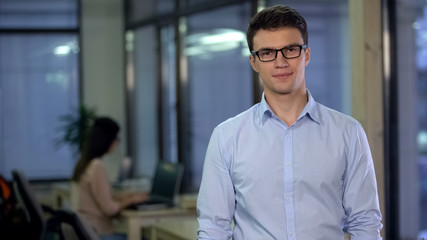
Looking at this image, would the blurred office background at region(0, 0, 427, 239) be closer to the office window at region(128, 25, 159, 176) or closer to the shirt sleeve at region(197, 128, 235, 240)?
the office window at region(128, 25, 159, 176)

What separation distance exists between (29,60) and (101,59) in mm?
888

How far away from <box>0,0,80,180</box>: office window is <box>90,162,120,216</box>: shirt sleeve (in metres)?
4.08

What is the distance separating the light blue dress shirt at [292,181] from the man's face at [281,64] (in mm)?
85

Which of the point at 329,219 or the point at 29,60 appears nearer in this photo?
the point at 329,219

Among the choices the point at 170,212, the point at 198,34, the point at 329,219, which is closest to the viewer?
the point at 329,219

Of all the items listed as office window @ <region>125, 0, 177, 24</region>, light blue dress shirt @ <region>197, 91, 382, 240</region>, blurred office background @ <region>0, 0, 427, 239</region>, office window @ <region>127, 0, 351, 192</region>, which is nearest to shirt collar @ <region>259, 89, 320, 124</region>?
light blue dress shirt @ <region>197, 91, 382, 240</region>

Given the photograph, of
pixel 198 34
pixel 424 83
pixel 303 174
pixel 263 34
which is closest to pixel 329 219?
pixel 303 174

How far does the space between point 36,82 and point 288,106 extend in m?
7.16

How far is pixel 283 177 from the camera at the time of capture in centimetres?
174

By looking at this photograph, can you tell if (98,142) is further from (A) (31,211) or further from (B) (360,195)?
(B) (360,195)

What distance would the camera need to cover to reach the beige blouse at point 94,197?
441 cm

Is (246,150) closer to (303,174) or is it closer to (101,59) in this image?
(303,174)

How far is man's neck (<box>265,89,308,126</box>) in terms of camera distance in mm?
1791

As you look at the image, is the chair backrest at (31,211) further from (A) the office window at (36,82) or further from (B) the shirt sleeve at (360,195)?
(A) the office window at (36,82)
